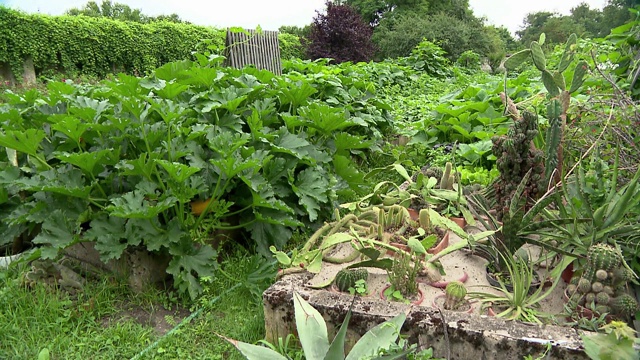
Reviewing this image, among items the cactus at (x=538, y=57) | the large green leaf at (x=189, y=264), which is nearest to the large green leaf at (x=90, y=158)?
the large green leaf at (x=189, y=264)

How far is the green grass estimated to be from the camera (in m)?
2.20

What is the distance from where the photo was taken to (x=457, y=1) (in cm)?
3078

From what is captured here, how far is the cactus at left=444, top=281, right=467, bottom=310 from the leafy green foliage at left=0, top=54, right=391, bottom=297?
101 centimetres

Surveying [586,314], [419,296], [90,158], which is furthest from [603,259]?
[90,158]

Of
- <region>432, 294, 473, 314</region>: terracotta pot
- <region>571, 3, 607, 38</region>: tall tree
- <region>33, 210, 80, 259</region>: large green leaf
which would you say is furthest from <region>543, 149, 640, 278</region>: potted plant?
<region>571, 3, 607, 38</region>: tall tree

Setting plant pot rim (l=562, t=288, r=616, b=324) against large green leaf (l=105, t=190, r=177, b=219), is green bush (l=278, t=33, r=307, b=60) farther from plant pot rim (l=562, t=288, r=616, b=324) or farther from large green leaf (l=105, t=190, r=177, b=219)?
plant pot rim (l=562, t=288, r=616, b=324)

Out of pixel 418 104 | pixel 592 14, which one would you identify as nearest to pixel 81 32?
pixel 418 104

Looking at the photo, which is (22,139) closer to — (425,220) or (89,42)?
(425,220)

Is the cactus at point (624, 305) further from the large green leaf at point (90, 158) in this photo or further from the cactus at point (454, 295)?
the large green leaf at point (90, 158)

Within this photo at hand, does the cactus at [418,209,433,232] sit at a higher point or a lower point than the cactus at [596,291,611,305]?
higher

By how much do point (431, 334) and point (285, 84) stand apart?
8.19ft

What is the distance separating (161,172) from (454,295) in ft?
5.31

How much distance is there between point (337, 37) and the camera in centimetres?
1658

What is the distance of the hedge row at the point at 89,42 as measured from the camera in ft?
42.5
